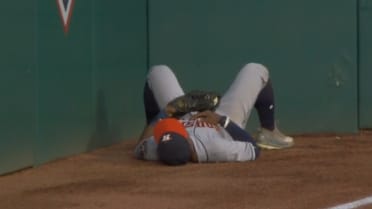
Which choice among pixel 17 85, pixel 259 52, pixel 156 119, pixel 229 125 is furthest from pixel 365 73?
pixel 17 85

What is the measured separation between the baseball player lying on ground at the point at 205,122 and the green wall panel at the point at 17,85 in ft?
2.70

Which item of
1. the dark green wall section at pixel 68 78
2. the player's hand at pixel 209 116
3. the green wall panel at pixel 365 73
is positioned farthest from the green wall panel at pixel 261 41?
the player's hand at pixel 209 116

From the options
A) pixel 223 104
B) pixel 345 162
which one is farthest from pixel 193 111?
pixel 345 162

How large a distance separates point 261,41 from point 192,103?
1.59 m

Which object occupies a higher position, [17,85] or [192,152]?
[17,85]

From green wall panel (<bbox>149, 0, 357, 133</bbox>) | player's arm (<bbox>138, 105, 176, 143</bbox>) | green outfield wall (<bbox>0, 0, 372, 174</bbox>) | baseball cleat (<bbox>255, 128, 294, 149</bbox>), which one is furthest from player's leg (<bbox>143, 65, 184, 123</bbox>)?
green wall panel (<bbox>149, 0, 357, 133</bbox>)

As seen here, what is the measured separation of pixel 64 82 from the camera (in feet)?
24.5

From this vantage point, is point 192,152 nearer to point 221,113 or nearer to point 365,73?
point 221,113

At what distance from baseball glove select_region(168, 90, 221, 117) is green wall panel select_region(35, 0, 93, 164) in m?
0.77

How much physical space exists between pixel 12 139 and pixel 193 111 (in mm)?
1325

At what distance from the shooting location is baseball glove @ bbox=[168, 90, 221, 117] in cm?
733

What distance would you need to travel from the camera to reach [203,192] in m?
5.91

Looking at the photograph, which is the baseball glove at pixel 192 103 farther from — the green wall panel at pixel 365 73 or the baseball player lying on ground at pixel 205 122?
the green wall panel at pixel 365 73

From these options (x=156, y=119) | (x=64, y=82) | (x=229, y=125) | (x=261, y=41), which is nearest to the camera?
(x=229, y=125)
